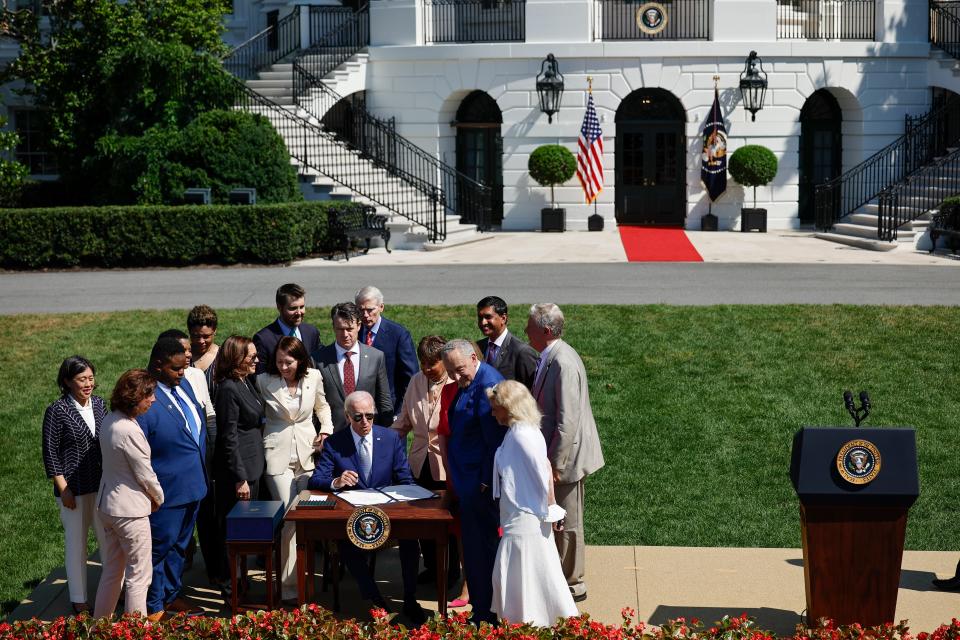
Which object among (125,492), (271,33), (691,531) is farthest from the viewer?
(271,33)

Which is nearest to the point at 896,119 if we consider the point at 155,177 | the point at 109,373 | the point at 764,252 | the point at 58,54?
the point at 764,252

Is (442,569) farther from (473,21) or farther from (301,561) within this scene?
(473,21)

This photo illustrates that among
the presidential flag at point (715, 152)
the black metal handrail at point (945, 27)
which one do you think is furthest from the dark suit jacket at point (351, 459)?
the black metal handrail at point (945, 27)

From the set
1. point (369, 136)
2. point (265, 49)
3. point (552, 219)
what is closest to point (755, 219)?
point (552, 219)

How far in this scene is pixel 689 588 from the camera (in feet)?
30.0

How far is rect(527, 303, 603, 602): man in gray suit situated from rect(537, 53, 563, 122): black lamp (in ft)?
73.4

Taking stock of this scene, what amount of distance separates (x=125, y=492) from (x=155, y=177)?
61.7 ft

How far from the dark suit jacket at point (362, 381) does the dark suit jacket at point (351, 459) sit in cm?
91

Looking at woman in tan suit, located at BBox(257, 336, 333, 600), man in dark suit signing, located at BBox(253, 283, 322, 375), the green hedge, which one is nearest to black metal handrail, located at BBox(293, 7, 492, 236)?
the green hedge

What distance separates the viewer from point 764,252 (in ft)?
84.8

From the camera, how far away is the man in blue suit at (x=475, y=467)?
325 inches

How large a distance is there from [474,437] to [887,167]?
25.4 metres

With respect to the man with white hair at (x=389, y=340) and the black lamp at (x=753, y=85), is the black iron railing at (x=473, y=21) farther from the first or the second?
the man with white hair at (x=389, y=340)

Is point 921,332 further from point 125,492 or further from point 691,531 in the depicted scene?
point 125,492
